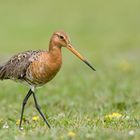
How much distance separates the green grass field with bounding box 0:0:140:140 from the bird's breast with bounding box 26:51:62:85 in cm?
69

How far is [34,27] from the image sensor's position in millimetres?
26047

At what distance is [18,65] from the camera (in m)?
9.30

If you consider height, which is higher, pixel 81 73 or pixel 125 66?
pixel 125 66

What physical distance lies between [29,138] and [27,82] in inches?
70.7

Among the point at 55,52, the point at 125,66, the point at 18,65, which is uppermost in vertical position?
the point at 55,52

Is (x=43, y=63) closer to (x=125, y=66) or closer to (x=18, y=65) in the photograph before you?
(x=18, y=65)

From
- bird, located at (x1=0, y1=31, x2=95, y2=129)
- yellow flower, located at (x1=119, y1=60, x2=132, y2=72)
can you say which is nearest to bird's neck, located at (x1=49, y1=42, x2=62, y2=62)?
bird, located at (x1=0, y1=31, x2=95, y2=129)

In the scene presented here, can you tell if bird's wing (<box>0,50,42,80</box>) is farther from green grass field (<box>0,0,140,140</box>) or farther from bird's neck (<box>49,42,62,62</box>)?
green grass field (<box>0,0,140,140</box>)

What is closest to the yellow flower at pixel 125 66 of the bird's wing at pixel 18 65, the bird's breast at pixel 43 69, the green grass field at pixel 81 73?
the green grass field at pixel 81 73

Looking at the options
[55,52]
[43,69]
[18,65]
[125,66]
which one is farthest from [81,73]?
[43,69]

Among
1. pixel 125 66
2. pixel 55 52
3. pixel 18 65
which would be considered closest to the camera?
pixel 55 52

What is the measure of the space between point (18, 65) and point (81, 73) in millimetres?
7321

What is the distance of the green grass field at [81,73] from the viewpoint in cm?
875

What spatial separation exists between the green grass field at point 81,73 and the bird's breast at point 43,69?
0.69 m
